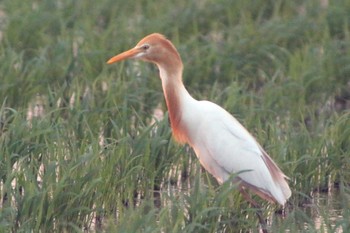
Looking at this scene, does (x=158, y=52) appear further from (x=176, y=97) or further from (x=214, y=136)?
(x=214, y=136)

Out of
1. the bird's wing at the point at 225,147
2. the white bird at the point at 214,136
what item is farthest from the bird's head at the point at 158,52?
the bird's wing at the point at 225,147

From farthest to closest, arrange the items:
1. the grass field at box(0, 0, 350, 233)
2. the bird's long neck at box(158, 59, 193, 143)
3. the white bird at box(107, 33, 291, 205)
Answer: the bird's long neck at box(158, 59, 193, 143) → the white bird at box(107, 33, 291, 205) → the grass field at box(0, 0, 350, 233)

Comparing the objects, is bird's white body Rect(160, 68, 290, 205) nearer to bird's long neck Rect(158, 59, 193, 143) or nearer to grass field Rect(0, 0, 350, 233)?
bird's long neck Rect(158, 59, 193, 143)

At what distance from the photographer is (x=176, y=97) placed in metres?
6.68

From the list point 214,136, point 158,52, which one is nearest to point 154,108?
point 158,52

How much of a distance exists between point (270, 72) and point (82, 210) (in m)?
3.69

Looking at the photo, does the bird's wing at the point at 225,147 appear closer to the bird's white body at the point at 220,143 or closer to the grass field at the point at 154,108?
the bird's white body at the point at 220,143

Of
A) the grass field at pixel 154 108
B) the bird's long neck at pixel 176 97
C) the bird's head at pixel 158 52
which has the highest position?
the bird's head at pixel 158 52

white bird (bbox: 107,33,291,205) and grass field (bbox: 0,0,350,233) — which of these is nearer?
grass field (bbox: 0,0,350,233)

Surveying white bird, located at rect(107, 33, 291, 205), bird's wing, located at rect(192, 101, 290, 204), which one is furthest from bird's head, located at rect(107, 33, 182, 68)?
bird's wing, located at rect(192, 101, 290, 204)

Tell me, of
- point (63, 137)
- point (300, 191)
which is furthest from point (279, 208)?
point (63, 137)

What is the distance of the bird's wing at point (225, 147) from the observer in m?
6.50

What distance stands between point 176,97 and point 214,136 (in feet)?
0.97

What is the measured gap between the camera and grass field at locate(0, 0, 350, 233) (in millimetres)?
5762
